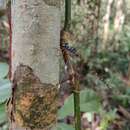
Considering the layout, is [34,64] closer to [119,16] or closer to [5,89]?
[5,89]

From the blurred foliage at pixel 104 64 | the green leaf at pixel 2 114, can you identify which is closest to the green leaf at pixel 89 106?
the green leaf at pixel 2 114

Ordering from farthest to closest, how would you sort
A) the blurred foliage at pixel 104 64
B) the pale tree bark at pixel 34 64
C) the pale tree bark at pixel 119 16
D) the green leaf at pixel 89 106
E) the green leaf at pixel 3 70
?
the pale tree bark at pixel 119 16, the blurred foliage at pixel 104 64, the green leaf at pixel 89 106, the green leaf at pixel 3 70, the pale tree bark at pixel 34 64

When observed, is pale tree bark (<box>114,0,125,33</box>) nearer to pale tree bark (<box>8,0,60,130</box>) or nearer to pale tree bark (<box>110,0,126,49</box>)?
pale tree bark (<box>110,0,126,49</box>)

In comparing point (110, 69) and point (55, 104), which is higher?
point (55, 104)

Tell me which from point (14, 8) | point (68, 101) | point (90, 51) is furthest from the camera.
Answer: point (90, 51)

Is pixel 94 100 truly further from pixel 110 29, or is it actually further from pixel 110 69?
pixel 110 29

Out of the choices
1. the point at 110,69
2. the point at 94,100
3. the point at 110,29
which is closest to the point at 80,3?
the point at 110,69

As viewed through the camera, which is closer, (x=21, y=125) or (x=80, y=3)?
(x=21, y=125)

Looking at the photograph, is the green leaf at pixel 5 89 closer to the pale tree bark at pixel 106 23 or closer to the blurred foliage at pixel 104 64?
the blurred foliage at pixel 104 64
